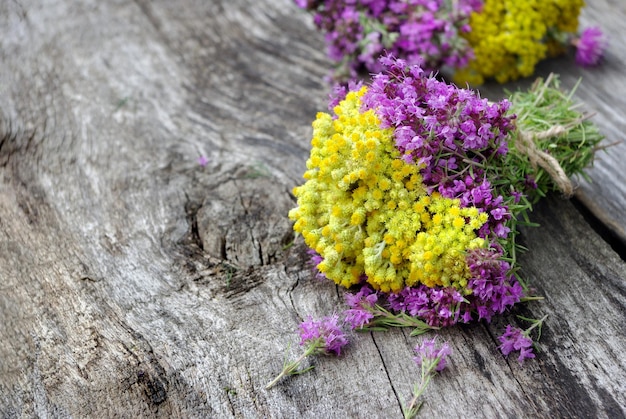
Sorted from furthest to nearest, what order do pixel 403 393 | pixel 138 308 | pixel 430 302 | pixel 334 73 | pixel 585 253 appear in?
1. pixel 334 73
2. pixel 585 253
3. pixel 138 308
4. pixel 430 302
5. pixel 403 393

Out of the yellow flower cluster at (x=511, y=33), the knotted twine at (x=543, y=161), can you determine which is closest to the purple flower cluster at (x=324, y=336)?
the knotted twine at (x=543, y=161)

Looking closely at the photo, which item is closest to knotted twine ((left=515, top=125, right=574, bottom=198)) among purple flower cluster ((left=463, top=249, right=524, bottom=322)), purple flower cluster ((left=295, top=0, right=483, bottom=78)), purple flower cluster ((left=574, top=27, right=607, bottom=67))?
purple flower cluster ((left=463, top=249, right=524, bottom=322))

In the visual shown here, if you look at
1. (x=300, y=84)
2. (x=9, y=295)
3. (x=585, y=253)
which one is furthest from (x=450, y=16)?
(x=9, y=295)

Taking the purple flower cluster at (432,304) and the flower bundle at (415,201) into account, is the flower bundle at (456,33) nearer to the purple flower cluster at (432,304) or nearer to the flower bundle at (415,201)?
the flower bundle at (415,201)

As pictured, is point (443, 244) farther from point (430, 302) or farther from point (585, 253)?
point (585, 253)

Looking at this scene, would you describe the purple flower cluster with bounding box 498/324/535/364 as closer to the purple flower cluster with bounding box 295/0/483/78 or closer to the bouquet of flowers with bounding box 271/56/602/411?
the bouquet of flowers with bounding box 271/56/602/411

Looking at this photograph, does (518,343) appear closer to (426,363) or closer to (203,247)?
(426,363)
